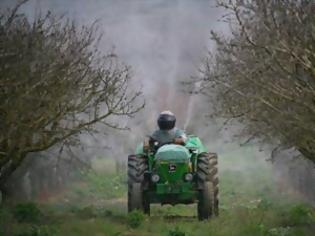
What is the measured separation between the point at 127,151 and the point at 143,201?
17644 millimetres

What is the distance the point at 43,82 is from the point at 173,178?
12.4ft

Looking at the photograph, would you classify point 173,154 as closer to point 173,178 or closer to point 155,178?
point 173,178

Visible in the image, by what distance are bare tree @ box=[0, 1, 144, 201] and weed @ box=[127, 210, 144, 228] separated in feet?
7.53

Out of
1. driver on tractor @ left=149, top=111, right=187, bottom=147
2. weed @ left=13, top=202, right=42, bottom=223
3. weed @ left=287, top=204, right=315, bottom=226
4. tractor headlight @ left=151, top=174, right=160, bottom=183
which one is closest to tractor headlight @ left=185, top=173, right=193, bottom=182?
tractor headlight @ left=151, top=174, right=160, bottom=183

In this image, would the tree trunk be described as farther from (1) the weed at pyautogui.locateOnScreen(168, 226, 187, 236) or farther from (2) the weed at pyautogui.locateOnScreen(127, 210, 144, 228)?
(1) the weed at pyautogui.locateOnScreen(168, 226, 187, 236)

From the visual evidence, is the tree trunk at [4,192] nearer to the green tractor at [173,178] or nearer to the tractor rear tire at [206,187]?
the green tractor at [173,178]

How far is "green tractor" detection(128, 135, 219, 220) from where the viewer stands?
15258 mm

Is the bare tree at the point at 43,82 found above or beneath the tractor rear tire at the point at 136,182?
above

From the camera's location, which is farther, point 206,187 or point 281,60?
point 206,187

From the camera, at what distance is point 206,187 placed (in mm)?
15406

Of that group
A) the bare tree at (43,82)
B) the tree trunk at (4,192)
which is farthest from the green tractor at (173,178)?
the tree trunk at (4,192)

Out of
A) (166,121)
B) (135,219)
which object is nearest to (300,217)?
(135,219)

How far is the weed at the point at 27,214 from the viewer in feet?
46.9

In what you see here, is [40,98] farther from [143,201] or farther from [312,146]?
[312,146]
